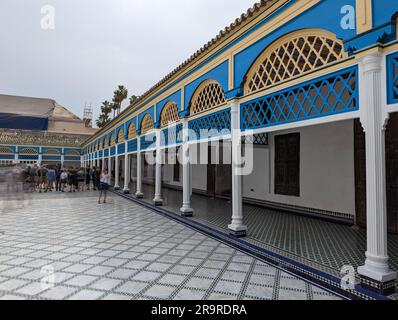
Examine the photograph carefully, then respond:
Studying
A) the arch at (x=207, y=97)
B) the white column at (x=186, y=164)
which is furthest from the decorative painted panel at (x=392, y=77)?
the white column at (x=186, y=164)

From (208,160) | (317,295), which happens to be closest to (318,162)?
(317,295)

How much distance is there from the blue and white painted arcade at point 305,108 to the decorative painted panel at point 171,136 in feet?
0.24

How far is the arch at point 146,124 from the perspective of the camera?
991cm

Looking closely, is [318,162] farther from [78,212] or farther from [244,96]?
[78,212]

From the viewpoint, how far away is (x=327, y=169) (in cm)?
659

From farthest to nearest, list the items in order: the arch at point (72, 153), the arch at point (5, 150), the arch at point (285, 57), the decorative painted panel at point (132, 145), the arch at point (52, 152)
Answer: the arch at point (72, 153) < the arch at point (52, 152) < the arch at point (5, 150) < the decorative painted panel at point (132, 145) < the arch at point (285, 57)

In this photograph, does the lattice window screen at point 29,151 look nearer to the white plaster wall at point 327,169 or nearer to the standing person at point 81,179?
the standing person at point 81,179

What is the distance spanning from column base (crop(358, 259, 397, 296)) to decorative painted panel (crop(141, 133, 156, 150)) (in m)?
7.64

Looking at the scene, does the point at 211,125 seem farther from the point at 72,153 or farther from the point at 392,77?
the point at 72,153

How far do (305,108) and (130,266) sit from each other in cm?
344

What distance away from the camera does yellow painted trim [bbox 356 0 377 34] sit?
110 inches

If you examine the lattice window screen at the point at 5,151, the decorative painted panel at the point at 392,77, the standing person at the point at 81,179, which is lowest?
the standing person at the point at 81,179

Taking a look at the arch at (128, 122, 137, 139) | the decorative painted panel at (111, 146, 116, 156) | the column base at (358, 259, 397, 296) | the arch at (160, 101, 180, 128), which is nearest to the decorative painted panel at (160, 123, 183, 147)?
the arch at (160, 101, 180, 128)

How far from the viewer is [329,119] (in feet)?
10.8
